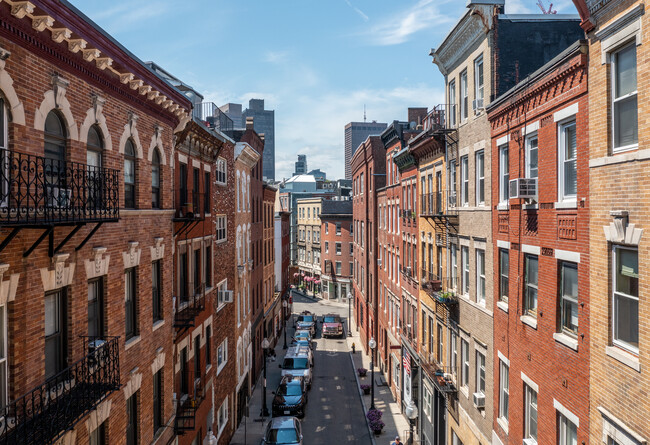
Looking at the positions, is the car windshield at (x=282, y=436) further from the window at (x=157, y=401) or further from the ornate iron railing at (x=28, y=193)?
the ornate iron railing at (x=28, y=193)

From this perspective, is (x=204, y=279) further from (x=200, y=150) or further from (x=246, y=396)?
(x=246, y=396)

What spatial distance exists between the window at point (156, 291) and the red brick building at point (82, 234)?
5cm

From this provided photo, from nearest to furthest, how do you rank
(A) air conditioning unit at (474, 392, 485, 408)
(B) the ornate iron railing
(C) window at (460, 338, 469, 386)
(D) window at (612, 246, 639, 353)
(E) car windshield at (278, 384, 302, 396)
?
1. (B) the ornate iron railing
2. (D) window at (612, 246, 639, 353)
3. (A) air conditioning unit at (474, 392, 485, 408)
4. (C) window at (460, 338, 469, 386)
5. (E) car windshield at (278, 384, 302, 396)

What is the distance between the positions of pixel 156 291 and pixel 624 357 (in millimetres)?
12633

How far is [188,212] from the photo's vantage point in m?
16.5

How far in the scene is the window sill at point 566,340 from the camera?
36.7 ft

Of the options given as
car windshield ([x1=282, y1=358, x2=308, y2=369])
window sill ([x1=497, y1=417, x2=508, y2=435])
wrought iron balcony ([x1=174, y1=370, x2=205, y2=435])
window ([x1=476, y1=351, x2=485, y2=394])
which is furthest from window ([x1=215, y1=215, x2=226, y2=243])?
car windshield ([x1=282, y1=358, x2=308, y2=369])

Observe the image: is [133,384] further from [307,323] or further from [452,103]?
[307,323]

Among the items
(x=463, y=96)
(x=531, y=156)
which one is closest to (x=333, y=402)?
(x=463, y=96)

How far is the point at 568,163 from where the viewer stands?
39.2ft

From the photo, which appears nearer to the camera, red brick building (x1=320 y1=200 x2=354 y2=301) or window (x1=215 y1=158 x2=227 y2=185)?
window (x1=215 y1=158 x2=227 y2=185)

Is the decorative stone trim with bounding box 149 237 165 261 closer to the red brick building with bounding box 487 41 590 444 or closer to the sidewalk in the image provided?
the red brick building with bounding box 487 41 590 444

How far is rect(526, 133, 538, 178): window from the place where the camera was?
45.2ft

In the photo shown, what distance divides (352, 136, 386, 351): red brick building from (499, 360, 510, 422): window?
25781 mm
